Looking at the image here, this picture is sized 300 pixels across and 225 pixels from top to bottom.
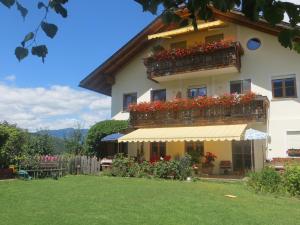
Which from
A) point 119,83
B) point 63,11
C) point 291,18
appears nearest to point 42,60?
point 63,11

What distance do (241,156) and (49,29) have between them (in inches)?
925

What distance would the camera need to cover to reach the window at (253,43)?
86.1 feet

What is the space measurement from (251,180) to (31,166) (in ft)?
39.8

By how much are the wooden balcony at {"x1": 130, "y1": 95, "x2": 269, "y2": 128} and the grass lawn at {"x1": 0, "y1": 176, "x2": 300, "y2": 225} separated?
7882 millimetres

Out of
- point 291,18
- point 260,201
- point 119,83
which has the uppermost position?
point 119,83

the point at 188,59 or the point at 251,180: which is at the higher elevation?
the point at 188,59

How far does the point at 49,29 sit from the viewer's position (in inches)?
135

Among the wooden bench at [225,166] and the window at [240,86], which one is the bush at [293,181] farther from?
the window at [240,86]

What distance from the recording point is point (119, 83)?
1241 inches

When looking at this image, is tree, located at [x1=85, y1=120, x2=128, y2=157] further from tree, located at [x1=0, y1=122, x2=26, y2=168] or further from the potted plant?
the potted plant

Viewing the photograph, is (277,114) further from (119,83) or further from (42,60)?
(42,60)

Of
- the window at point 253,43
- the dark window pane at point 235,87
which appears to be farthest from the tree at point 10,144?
the window at point 253,43

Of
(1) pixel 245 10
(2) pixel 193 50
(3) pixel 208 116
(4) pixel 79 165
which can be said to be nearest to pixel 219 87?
(3) pixel 208 116

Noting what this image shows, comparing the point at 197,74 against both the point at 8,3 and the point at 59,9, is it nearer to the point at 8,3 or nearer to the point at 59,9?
the point at 59,9
